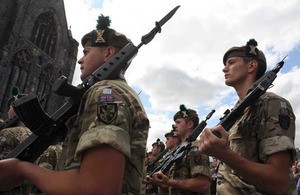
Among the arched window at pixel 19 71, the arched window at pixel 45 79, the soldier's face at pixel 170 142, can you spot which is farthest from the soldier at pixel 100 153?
the arched window at pixel 45 79

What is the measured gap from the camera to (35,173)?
4.42 ft

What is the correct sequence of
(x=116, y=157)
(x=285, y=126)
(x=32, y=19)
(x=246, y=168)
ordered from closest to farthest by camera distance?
(x=116, y=157)
(x=246, y=168)
(x=285, y=126)
(x=32, y=19)

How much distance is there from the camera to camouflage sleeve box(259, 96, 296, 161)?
1.91m

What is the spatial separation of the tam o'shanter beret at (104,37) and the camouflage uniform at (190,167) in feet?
9.01

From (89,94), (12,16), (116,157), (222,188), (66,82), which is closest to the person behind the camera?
(116,157)

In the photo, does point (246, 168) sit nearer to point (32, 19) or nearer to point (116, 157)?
point (116, 157)

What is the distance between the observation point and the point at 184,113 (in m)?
5.51

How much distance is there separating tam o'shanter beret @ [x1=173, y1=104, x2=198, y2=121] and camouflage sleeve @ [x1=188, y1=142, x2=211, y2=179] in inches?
48.3

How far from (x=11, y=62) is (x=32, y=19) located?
3410 mm

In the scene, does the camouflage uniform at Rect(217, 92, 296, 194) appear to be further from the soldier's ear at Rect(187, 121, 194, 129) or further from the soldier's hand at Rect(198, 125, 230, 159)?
the soldier's ear at Rect(187, 121, 194, 129)

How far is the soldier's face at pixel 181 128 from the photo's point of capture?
5301 millimetres

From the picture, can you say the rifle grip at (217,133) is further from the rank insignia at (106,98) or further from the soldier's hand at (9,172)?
the soldier's hand at (9,172)

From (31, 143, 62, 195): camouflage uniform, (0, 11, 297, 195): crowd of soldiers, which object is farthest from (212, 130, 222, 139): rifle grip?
(31, 143, 62, 195): camouflage uniform

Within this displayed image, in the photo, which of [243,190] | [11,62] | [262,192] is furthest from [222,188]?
[11,62]
